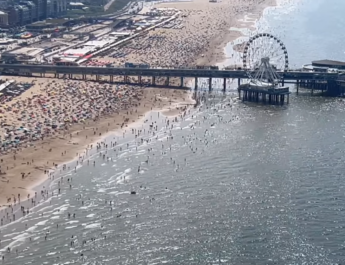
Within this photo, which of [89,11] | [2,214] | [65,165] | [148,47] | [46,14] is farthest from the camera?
[89,11]

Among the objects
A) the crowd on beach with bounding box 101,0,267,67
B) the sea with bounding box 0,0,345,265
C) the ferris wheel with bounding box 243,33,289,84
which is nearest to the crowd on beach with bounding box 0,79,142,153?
the sea with bounding box 0,0,345,265

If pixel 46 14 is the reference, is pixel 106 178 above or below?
below

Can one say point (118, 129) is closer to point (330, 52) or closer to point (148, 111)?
point (148, 111)

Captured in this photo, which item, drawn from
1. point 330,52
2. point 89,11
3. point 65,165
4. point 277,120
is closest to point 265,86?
point 277,120

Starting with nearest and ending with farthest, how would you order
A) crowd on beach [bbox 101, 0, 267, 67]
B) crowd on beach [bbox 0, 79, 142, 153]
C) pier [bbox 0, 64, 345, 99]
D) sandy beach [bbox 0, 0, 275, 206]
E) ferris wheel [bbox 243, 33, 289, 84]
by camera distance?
sandy beach [bbox 0, 0, 275, 206] < crowd on beach [bbox 0, 79, 142, 153] < ferris wheel [bbox 243, 33, 289, 84] < pier [bbox 0, 64, 345, 99] < crowd on beach [bbox 101, 0, 267, 67]

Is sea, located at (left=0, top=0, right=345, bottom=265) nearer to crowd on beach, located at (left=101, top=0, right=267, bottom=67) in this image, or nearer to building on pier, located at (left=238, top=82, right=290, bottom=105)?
building on pier, located at (left=238, top=82, right=290, bottom=105)

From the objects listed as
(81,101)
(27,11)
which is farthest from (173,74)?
(27,11)
